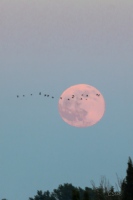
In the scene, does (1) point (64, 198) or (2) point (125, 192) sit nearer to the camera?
(2) point (125, 192)

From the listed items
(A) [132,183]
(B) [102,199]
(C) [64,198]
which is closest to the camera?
(A) [132,183]

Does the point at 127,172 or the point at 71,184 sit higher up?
the point at 71,184

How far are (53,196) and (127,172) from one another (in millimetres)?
90955

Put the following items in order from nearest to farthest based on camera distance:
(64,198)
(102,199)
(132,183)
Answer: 1. (132,183)
2. (102,199)
3. (64,198)

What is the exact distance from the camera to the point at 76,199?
6462 centimetres

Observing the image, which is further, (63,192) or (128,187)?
(63,192)

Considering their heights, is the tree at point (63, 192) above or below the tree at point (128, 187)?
above

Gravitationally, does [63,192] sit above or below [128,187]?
above

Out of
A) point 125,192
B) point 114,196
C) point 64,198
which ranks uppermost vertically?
point 64,198

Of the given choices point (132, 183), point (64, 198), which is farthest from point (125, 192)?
point (64, 198)

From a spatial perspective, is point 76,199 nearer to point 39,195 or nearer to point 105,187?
point 105,187

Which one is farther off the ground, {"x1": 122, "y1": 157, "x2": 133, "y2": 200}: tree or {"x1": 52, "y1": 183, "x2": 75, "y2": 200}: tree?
{"x1": 52, "y1": 183, "x2": 75, "y2": 200}: tree

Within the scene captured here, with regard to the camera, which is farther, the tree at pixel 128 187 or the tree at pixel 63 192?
the tree at pixel 63 192

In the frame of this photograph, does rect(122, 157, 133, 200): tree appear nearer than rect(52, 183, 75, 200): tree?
Yes
